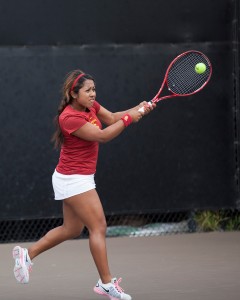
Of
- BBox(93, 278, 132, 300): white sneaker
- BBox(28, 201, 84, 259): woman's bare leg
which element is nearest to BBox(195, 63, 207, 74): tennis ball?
BBox(28, 201, 84, 259): woman's bare leg

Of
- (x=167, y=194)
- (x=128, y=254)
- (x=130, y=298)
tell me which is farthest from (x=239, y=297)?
(x=167, y=194)

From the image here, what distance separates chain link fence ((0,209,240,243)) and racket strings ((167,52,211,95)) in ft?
7.76

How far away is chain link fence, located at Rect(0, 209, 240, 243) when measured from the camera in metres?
8.86

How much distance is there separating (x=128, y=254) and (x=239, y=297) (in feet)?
6.75

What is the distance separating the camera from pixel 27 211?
8.65 meters

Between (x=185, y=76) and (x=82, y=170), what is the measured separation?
1158 mm

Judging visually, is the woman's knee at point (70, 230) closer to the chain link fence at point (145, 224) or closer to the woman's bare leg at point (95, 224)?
the woman's bare leg at point (95, 224)

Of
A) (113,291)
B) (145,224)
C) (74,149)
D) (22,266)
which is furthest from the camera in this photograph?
(145,224)

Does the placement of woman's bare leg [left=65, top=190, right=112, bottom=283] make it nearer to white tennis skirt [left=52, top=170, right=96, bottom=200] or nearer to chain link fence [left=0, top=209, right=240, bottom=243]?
white tennis skirt [left=52, top=170, right=96, bottom=200]

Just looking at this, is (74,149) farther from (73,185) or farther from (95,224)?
(95,224)

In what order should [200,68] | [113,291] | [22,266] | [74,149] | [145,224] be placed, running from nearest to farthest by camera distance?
1. [113,291]
2. [74,149]
3. [22,266]
4. [200,68]
5. [145,224]

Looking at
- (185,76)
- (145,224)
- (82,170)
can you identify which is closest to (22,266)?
(82,170)

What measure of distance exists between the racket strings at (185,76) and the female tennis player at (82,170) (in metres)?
0.73

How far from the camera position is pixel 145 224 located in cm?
912
